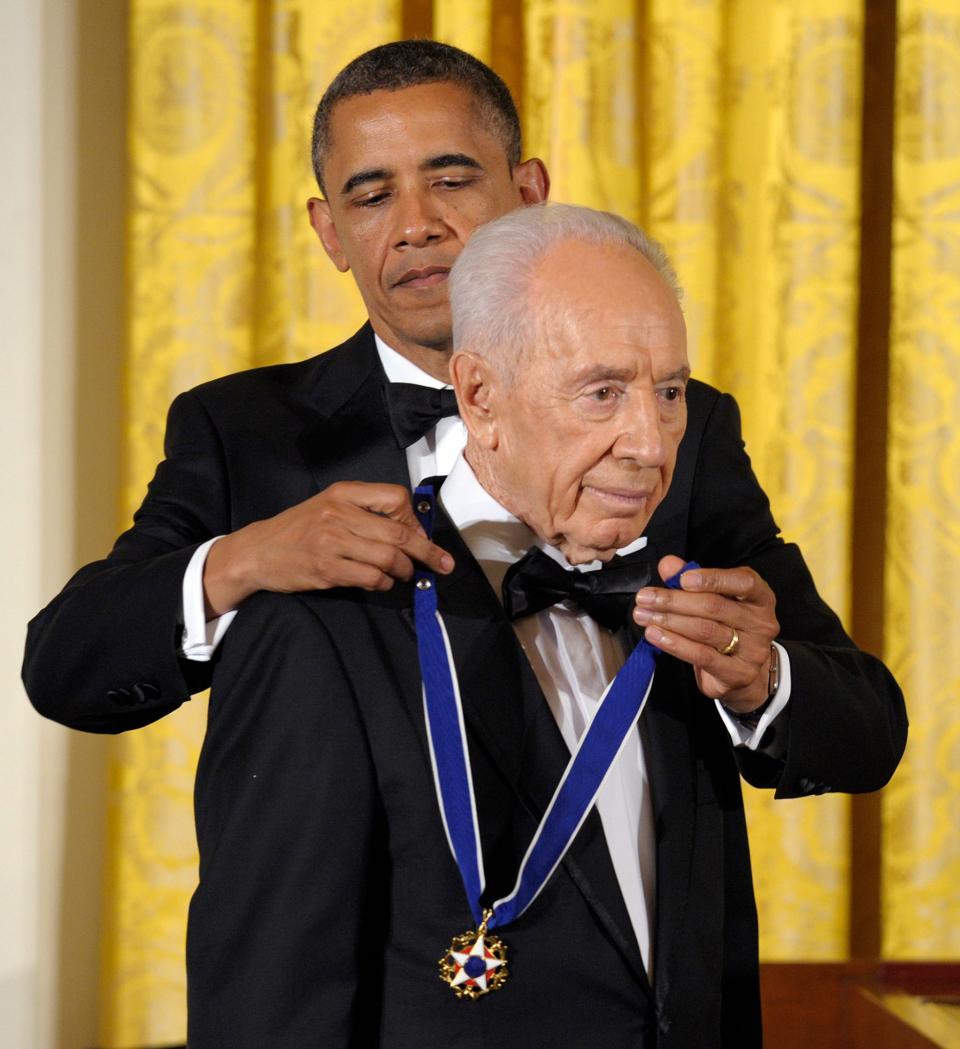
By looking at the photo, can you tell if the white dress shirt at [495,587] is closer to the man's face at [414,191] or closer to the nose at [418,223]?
the man's face at [414,191]

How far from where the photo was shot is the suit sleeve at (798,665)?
131 centimetres

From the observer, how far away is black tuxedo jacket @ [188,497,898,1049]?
1137 mm

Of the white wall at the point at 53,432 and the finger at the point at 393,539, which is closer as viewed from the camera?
the finger at the point at 393,539

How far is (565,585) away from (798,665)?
9.0 inches

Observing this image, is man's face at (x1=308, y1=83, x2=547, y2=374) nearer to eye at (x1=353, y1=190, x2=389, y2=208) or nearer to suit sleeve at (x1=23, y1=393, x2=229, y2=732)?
eye at (x1=353, y1=190, x2=389, y2=208)

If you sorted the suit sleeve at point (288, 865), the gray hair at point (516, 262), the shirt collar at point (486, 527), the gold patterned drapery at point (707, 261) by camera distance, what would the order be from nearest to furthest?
the suit sleeve at point (288, 865) → the gray hair at point (516, 262) → the shirt collar at point (486, 527) → the gold patterned drapery at point (707, 261)

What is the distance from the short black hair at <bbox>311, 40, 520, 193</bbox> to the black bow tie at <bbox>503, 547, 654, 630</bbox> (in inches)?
27.6

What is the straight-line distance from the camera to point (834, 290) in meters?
2.83

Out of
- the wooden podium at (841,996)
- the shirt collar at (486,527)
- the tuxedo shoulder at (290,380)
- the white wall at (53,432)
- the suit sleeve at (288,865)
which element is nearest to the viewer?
the suit sleeve at (288,865)

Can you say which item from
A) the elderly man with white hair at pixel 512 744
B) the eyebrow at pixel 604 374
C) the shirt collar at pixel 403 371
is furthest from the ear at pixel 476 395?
the shirt collar at pixel 403 371

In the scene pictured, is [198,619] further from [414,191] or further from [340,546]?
[414,191]

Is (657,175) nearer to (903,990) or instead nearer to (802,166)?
(802,166)

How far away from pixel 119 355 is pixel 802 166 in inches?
53.5

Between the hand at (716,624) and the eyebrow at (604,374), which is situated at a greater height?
the eyebrow at (604,374)
